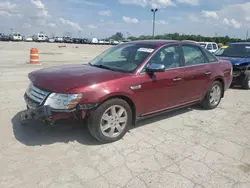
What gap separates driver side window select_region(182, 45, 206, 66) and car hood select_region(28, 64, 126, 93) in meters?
1.68

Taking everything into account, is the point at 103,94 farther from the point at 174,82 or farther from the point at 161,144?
the point at 174,82

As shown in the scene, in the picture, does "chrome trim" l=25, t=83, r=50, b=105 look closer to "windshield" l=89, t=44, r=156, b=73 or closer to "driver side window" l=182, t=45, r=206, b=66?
"windshield" l=89, t=44, r=156, b=73

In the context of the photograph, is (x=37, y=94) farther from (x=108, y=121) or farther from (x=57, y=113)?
(x=108, y=121)

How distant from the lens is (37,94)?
11.5ft

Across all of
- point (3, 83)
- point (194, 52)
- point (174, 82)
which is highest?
point (194, 52)

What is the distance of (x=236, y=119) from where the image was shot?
4957 millimetres

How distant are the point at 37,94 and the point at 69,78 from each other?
55 cm

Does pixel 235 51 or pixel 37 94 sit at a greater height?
pixel 235 51

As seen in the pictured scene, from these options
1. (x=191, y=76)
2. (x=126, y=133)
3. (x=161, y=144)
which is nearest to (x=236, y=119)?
(x=191, y=76)

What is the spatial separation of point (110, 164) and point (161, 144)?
1.00 metres

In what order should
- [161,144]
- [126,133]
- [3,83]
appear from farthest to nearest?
1. [3,83]
2. [126,133]
3. [161,144]

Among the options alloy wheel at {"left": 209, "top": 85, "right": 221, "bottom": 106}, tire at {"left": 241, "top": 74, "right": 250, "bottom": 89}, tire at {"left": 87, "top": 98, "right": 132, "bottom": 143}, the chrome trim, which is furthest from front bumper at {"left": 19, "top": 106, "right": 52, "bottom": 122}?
tire at {"left": 241, "top": 74, "right": 250, "bottom": 89}

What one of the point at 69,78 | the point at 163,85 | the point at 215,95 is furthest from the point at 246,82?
the point at 69,78

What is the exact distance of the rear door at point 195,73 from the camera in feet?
15.3
